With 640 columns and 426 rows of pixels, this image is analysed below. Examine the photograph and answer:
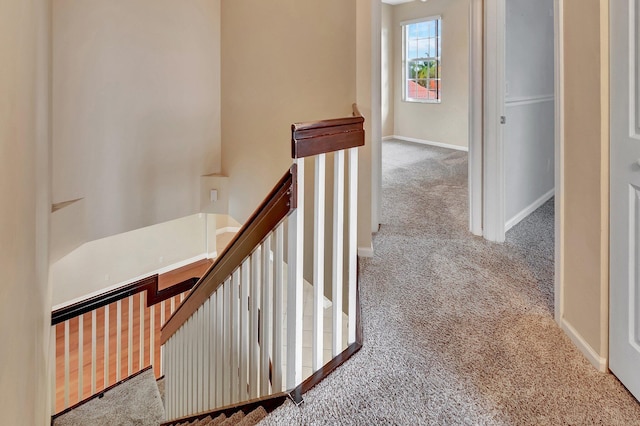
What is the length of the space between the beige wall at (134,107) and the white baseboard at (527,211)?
9.95 feet

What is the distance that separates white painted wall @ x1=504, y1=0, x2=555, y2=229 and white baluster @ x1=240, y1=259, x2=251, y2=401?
2.33 m

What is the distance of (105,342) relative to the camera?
3.88m

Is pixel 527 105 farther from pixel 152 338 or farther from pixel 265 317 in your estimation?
pixel 152 338

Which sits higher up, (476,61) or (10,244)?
(476,61)

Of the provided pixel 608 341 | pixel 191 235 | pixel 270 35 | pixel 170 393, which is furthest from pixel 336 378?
pixel 191 235

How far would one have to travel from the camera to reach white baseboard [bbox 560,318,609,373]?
162 centimetres

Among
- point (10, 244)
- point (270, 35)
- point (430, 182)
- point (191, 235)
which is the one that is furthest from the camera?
point (191, 235)

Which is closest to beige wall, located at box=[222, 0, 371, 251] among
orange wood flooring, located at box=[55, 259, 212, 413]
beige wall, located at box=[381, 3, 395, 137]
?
orange wood flooring, located at box=[55, 259, 212, 413]

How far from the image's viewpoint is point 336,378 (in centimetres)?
160

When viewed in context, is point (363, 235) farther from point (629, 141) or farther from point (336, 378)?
point (629, 141)

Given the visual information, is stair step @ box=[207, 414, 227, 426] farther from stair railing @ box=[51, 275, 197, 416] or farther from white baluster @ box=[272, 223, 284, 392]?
stair railing @ box=[51, 275, 197, 416]

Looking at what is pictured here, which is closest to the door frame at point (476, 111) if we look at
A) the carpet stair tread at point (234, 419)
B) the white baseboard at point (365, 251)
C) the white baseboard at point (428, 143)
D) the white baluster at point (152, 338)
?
the white baseboard at point (365, 251)

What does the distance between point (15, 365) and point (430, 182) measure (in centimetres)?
431

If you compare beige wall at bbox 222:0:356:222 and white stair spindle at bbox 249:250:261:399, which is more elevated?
beige wall at bbox 222:0:356:222
